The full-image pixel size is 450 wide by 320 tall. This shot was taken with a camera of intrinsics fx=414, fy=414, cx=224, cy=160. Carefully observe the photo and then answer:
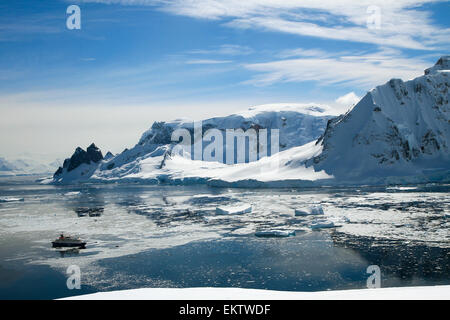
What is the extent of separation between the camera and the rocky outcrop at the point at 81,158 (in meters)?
177

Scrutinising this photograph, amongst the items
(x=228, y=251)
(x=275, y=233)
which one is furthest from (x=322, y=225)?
(x=228, y=251)

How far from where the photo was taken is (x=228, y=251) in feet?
86.1

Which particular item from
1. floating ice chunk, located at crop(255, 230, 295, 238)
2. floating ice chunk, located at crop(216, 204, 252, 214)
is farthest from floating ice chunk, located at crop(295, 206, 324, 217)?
floating ice chunk, located at crop(255, 230, 295, 238)

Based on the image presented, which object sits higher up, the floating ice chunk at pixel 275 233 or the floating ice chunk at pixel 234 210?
the floating ice chunk at pixel 275 233

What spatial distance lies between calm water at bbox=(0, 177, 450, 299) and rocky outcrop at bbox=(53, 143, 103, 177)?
139 meters

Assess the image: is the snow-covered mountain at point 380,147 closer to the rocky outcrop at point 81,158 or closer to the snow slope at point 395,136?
the snow slope at point 395,136

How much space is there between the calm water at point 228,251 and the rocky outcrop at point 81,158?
138966mm

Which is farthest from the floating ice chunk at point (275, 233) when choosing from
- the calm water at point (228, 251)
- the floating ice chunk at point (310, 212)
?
the floating ice chunk at point (310, 212)

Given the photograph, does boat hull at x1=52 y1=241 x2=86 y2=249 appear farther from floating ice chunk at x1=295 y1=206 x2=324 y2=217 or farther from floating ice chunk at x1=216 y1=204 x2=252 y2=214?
floating ice chunk at x1=295 y1=206 x2=324 y2=217

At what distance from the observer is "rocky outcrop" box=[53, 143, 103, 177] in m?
177
